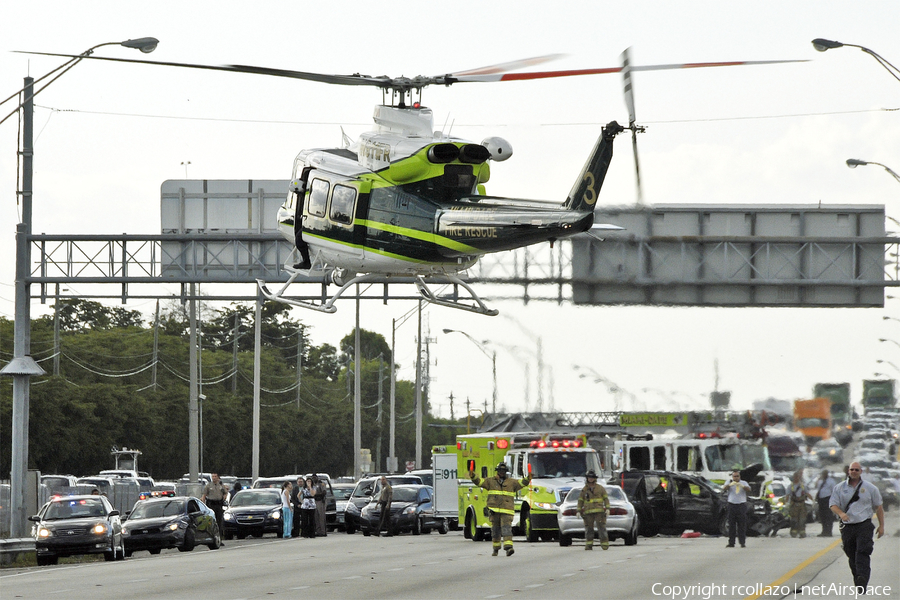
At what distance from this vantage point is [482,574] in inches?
834

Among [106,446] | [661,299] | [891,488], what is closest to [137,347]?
[106,446]

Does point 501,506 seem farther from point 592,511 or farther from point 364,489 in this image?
point 364,489

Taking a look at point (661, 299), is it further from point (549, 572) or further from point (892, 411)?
point (549, 572)

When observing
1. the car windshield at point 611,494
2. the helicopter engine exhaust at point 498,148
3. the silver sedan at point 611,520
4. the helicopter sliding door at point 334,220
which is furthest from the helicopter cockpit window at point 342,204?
the car windshield at point 611,494

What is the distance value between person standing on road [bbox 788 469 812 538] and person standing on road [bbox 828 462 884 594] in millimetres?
14706

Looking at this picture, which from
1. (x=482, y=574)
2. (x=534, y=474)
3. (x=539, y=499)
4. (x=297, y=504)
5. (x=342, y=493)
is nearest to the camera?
(x=482, y=574)

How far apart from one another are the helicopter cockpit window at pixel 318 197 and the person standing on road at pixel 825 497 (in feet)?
34.6

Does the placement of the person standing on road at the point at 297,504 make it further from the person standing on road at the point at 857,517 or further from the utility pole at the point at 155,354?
the utility pole at the point at 155,354

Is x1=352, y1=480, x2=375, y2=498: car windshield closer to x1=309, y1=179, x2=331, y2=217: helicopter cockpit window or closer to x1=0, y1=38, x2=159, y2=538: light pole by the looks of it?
x1=0, y1=38, x2=159, y2=538: light pole

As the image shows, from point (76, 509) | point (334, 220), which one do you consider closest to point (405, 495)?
point (76, 509)

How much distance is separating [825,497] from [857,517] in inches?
489

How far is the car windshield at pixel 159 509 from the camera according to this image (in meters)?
31.5

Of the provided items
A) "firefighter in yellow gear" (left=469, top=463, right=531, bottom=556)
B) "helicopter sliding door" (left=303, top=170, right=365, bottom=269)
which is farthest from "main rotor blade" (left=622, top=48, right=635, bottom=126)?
"firefighter in yellow gear" (left=469, top=463, right=531, bottom=556)

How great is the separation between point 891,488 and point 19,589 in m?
17.4
